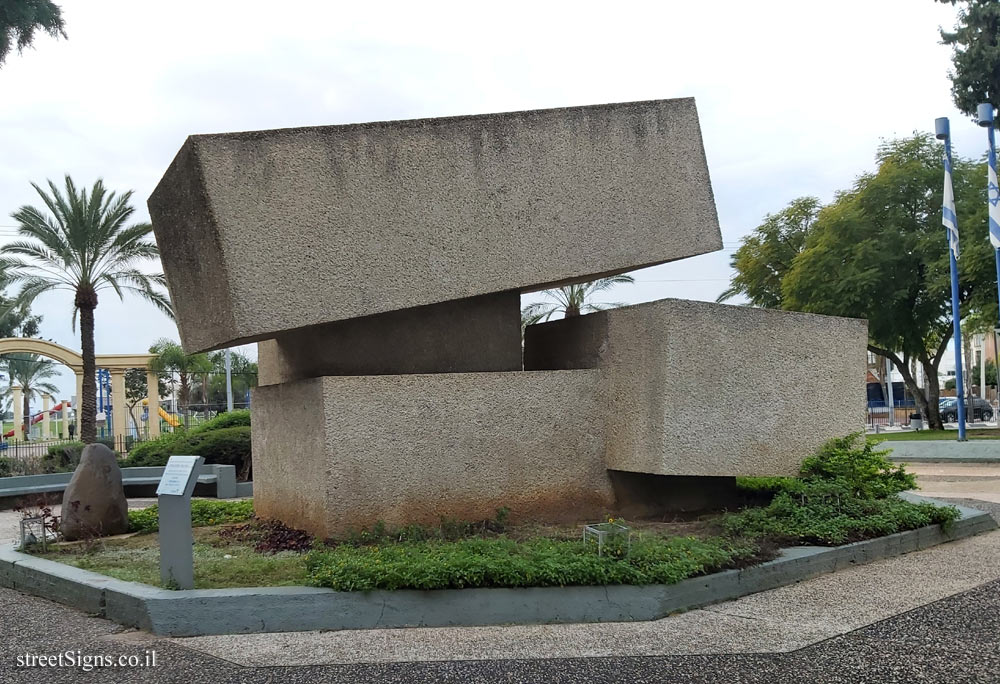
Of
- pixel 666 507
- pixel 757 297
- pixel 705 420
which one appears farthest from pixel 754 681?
pixel 757 297

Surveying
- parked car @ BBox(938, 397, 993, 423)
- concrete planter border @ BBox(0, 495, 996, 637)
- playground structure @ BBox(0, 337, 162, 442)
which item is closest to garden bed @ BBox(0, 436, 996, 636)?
concrete planter border @ BBox(0, 495, 996, 637)

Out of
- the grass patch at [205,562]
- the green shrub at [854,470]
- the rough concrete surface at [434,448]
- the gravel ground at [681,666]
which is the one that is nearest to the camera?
the gravel ground at [681,666]

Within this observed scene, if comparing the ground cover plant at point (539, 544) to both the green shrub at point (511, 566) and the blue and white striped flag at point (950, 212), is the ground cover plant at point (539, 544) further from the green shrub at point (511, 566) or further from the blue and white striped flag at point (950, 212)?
the blue and white striped flag at point (950, 212)

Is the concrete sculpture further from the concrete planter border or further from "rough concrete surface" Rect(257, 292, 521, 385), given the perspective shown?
the concrete planter border

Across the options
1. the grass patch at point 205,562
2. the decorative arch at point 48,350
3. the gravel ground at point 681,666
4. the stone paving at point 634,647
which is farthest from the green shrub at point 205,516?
the decorative arch at point 48,350

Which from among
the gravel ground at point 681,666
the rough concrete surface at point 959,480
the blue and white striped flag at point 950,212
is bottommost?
the rough concrete surface at point 959,480

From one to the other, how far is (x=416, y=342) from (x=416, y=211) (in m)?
1.38

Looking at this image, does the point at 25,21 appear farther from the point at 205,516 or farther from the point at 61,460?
the point at 205,516

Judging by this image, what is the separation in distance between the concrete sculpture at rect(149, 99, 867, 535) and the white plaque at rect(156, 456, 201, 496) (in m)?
1.28

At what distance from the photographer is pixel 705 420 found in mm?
8086

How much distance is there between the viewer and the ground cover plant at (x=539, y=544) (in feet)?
19.1

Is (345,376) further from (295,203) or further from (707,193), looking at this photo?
(707,193)

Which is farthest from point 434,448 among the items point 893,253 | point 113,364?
point 113,364

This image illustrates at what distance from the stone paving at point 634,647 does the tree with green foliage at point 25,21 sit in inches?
929
